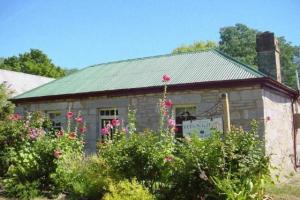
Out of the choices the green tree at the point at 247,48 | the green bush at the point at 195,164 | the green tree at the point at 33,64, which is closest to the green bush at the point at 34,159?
the green bush at the point at 195,164

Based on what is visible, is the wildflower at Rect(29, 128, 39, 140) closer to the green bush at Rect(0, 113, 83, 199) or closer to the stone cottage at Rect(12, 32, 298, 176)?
the green bush at Rect(0, 113, 83, 199)

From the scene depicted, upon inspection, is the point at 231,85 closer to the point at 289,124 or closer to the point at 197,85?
the point at 197,85

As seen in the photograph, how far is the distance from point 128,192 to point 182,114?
629cm

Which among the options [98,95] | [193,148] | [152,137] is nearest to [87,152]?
[98,95]

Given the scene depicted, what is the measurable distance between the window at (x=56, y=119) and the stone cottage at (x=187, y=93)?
42mm

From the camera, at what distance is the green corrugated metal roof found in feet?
39.0

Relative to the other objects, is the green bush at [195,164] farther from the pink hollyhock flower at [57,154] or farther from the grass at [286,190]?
the grass at [286,190]

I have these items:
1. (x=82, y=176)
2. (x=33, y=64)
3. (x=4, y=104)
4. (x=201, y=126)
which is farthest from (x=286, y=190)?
(x=33, y=64)

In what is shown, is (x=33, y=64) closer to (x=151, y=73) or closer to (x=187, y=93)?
(x=151, y=73)

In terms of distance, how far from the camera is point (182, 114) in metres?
12.1

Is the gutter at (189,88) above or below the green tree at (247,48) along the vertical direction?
below

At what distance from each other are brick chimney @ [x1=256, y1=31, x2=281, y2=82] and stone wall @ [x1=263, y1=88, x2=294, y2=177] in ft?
3.39

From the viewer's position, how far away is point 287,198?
7918mm

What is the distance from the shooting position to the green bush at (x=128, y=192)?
5977mm
